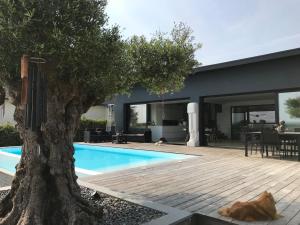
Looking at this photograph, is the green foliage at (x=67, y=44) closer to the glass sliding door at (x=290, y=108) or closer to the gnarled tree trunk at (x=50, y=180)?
the gnarled tree trunk at (x=50, y=180)

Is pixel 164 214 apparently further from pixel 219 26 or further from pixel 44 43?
pixel 219 26

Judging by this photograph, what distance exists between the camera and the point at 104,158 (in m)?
11.4

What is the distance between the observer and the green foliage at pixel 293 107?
10.4m

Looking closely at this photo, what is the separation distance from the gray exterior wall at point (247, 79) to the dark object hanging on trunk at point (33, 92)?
988 centimetres

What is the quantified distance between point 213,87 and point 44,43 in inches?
428

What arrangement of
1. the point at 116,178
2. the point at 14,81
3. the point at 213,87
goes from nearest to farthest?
the point at 14,81, the point at 116,178, the point at 213,87

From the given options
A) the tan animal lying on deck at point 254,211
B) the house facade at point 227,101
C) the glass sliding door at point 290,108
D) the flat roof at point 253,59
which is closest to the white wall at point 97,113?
the house facade at point 227,101

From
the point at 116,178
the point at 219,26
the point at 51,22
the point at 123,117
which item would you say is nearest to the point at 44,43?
the point at 51,22

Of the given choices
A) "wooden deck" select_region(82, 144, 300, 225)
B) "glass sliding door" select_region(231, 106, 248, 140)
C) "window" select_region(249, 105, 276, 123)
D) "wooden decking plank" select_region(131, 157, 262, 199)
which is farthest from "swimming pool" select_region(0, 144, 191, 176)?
"glass sliding door" select_region(231, 106, 248, 140)

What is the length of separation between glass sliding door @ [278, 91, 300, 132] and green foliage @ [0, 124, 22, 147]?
41.7 feet

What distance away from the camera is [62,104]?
3361 mm

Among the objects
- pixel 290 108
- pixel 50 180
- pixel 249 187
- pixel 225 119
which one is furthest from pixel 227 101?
pixel 50 180

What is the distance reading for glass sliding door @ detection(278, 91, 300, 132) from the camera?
10391mm

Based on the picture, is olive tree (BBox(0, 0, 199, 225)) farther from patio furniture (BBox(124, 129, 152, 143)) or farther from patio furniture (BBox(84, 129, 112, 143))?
patio furniture (BBox(84, 129, 112, 143))
